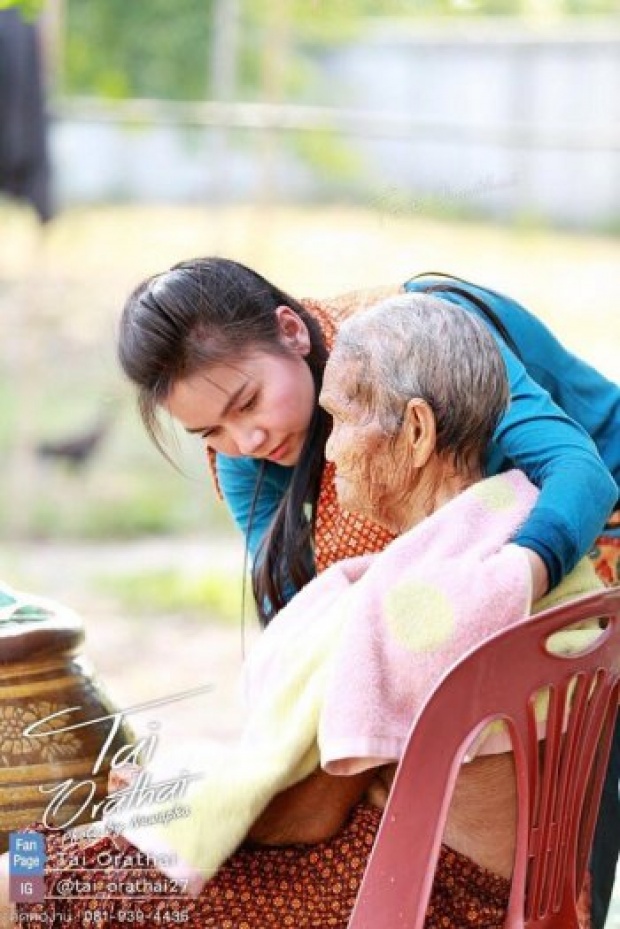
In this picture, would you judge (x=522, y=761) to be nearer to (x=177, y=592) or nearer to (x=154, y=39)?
(x=177, y=592)

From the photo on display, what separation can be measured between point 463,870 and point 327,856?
0.55 feet

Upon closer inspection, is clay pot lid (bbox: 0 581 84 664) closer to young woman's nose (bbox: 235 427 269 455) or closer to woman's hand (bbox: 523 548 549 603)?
young woman's nose (bbox: 235 427 269 455)

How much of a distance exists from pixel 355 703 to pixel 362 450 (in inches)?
14.1

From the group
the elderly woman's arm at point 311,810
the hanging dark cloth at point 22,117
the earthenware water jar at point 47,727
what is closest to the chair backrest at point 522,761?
the elderly woman's arm at point 311,810

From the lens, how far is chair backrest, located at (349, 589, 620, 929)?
1726 mm

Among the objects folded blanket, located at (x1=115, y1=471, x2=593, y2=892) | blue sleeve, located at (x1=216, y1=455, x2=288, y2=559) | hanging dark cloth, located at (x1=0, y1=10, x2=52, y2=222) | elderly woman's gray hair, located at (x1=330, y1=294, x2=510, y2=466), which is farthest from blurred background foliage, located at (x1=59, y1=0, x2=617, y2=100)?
folded blanket, located at (x1=115, y1=471, x2=593, y2=892)

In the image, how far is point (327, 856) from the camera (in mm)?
1903

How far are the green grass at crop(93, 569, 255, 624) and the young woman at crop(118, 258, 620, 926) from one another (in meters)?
4.25

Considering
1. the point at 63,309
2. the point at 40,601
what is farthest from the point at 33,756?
the point at 63,309

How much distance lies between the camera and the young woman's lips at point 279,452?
2320 millimetres

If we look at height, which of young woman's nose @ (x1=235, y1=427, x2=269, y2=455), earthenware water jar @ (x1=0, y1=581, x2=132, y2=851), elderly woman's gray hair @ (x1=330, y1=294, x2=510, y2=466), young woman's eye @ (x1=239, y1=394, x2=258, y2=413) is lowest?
earthenware water jar @ (x1=0, y1=581, x2=132, y2=851)

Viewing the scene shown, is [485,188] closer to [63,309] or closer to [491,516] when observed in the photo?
[491,516]

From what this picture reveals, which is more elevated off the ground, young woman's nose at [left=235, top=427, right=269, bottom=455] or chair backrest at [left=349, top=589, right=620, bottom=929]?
young woman's nose at [left=235, top=427, right=269, bottom=455]

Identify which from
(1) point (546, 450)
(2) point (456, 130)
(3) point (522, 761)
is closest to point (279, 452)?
(1) point (546, 450)
